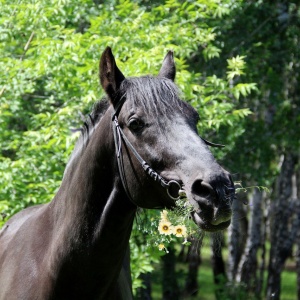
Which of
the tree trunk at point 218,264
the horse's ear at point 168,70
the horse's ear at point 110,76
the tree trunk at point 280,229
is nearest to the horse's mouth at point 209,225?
the tree trunk at point 218,264

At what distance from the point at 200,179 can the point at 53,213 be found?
1.11m

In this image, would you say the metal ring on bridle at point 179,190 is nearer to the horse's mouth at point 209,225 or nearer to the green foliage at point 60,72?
the horse's mouth at point 209,225

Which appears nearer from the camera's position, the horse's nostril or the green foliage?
the horse's nostril

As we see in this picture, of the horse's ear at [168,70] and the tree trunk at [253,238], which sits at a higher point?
the horse's ear at [168,70]

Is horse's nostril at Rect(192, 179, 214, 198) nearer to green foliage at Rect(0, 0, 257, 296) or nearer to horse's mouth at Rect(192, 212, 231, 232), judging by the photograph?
horse's mouth at Rect(192, 212, 231, 232)

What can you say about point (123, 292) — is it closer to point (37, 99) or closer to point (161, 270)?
point (37, 99)

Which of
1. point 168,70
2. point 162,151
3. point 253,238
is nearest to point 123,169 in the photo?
point 162,151

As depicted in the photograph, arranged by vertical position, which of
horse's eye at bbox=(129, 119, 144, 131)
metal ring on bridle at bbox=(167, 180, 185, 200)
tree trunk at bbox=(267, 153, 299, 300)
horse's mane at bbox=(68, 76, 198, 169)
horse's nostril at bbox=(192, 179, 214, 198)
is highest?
horse's mane at bbox=(68, 76, 198, 169)

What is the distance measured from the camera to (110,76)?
3.54 m

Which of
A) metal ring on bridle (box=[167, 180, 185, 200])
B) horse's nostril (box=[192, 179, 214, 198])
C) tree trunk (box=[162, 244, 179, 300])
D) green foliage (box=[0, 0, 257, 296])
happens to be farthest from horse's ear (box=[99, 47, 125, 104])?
tree trunk (box=[162, 244, 179, 300])

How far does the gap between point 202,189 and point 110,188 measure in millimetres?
678

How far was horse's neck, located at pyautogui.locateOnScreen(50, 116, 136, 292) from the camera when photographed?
3.50 m

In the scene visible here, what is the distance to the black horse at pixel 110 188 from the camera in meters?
3.23

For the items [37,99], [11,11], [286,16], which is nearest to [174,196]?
[11,11]
